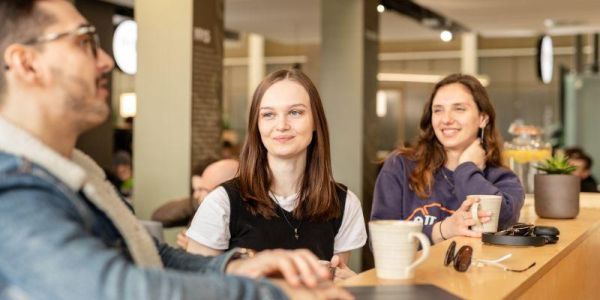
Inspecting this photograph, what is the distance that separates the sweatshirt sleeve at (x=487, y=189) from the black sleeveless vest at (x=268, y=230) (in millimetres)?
815

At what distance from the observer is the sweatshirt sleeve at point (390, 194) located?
3.28m

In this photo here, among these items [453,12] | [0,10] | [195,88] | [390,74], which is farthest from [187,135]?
[390,74]

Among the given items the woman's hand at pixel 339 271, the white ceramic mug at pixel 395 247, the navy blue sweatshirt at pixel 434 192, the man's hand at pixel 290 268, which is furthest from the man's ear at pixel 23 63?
the navy blue sweatshirt at pixel 434 192

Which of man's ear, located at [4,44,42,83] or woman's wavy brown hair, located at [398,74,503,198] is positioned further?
woman's wavy brown hair, located at [398,74,503,198]

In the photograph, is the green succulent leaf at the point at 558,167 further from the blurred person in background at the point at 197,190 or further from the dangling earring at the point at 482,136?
the blurred person in background at the point at 197,190

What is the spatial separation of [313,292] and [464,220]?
1.49 m

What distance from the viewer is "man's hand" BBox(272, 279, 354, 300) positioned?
4.46 ft

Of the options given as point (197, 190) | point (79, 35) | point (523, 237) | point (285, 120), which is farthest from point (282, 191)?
point (197, 190)

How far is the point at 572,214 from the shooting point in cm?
356

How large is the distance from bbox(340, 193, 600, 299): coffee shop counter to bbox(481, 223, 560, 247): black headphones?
0.09 ft

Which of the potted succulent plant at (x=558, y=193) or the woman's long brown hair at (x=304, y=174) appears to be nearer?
the woman's long brown hair at (x=304, y=174)

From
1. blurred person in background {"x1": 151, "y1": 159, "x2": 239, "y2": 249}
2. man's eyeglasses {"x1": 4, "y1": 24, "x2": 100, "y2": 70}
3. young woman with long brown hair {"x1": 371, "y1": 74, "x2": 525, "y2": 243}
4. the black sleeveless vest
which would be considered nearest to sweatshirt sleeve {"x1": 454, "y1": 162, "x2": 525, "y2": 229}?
young woman with long brown hair {"x1": 371, "y1": 74, "x2": 525, "y2": 243}

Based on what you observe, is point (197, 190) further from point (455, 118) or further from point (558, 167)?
point (558, 167)

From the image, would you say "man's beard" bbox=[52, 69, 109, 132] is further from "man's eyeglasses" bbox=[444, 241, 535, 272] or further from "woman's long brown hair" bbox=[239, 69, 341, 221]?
"woman's long brown hair" bbox=[239, 69, 341, 221]
